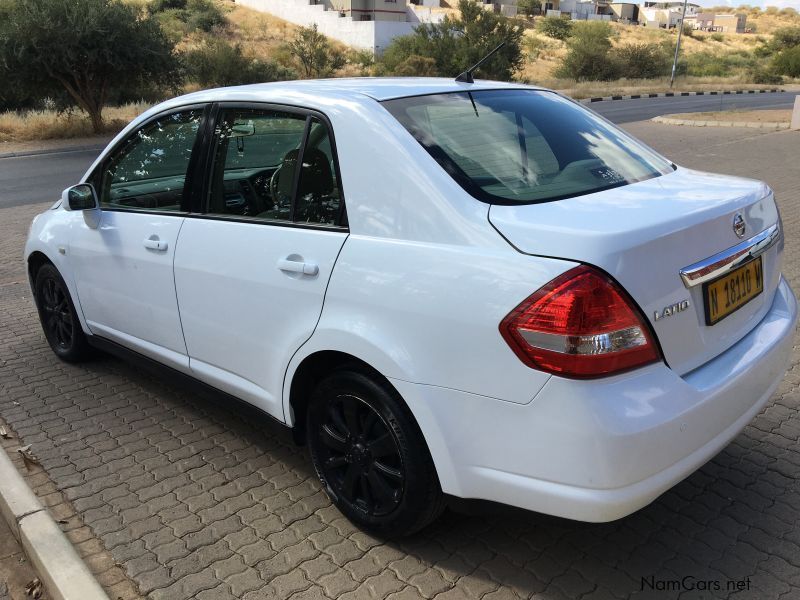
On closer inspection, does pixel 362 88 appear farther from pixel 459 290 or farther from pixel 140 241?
pixel 140 241

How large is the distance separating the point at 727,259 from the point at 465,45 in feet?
131

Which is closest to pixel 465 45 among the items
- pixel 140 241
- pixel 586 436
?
pixel 140 241

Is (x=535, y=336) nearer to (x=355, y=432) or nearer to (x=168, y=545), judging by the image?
A: (x=355, y=432)

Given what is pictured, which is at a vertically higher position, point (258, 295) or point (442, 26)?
point (442, 26)

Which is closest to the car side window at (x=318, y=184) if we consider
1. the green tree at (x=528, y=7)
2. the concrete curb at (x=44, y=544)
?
the concrete curb at (x=44, y=544)

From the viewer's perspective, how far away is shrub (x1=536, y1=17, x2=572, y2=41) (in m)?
80.4

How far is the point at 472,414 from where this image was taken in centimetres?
234

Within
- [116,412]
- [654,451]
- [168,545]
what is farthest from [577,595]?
[116,412]

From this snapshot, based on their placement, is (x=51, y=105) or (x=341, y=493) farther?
(x=51, y=105)

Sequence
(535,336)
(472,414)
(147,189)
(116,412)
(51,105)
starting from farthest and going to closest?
(51,105) < (116,412) < (147,189) < (472,414) < (535,336)

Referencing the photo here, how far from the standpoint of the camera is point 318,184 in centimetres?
294

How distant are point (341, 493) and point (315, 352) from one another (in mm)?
624

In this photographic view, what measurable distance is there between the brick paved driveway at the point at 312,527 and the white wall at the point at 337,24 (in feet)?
190

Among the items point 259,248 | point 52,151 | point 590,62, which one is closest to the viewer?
point 259,248
